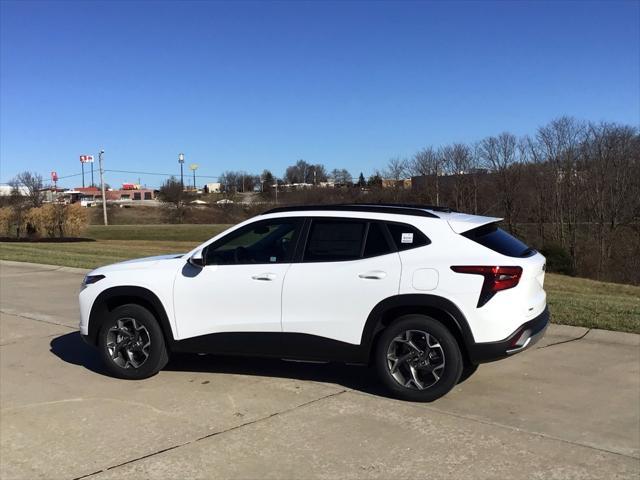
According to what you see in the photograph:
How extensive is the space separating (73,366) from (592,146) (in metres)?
50.0

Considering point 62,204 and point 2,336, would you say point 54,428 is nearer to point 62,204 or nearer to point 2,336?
point 2,336

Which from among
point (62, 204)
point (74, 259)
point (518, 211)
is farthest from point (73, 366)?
point (518, 211)

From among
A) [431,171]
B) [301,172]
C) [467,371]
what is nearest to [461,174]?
[431,171]

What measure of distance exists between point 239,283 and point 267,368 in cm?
115

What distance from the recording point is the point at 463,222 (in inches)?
197

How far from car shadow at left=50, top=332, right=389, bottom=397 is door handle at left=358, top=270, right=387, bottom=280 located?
1.05 meters

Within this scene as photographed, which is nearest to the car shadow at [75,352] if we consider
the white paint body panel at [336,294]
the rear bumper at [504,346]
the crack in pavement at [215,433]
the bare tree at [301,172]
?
the crack in pavement at [215,433]

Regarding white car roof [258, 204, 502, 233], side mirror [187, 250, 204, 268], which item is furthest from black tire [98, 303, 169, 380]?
white car roof [258, 204, 502, 233]

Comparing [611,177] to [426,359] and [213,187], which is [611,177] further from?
[213,187]

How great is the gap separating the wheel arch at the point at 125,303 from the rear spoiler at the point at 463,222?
2.75 metres

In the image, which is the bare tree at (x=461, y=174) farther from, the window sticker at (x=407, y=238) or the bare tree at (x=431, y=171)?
the window sticker at (x=407, y=238)

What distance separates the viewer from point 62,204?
37312 millimetres

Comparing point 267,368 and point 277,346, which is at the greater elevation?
point 277,346

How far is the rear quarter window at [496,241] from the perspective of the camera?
4898 mm
